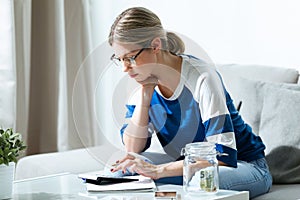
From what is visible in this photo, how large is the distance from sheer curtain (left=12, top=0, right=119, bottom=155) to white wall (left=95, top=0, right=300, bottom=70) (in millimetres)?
402

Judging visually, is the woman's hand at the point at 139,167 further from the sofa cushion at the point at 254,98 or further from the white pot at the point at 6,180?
the sofa cushion at the point at 254,98

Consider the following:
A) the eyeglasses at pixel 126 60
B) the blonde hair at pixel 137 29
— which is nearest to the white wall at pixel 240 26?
the blonde hair at pixel 137 29

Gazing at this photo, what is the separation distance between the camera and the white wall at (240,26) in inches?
118

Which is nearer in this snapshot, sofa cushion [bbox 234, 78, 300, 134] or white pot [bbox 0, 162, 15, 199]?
white pot [bbox 0, 162, 15, 199]

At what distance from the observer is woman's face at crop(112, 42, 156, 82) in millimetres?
1929

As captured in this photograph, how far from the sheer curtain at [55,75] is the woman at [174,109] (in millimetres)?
1382

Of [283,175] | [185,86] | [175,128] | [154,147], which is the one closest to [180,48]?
[185,86]

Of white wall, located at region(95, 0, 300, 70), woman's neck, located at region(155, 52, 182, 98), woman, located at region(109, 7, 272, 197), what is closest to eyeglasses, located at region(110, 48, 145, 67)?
woman, located at region(109, 7, 272, 197)

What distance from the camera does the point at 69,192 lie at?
1.94 metres

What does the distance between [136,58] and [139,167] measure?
0.36 metres

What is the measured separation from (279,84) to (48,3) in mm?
1673

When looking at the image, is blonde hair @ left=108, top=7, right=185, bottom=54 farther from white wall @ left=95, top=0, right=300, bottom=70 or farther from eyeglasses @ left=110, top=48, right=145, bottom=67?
white wall @ left=95, top=0, right=300, bottom=70

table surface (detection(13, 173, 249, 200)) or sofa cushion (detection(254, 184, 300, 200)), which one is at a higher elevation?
table surface (detection(13, 173, 249, 200))

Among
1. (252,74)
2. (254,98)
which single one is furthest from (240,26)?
(254,98)
